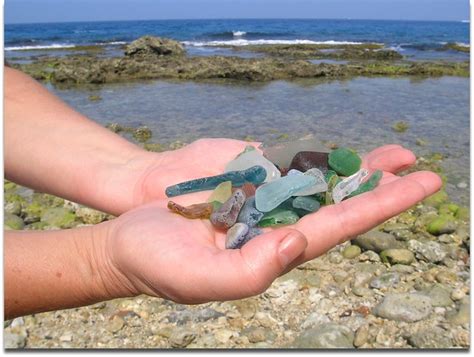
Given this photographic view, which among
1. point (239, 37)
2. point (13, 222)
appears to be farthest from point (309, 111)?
point (239, 37)

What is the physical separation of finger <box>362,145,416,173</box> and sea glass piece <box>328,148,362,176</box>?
78 mm

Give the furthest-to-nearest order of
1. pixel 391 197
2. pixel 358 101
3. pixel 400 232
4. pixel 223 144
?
pixel 358 101
pixel 400 232
pixel 223 144
pixel 391 197

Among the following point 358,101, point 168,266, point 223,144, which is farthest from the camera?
point 358,101

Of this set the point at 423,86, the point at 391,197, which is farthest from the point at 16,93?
the point at 423,86

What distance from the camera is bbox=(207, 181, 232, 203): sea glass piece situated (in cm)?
232

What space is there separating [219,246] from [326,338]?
1.53 m

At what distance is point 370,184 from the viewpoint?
2205 millimetres

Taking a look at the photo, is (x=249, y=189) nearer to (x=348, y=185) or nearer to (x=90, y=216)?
(x=348, y=185)

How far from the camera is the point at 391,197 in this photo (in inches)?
74.7

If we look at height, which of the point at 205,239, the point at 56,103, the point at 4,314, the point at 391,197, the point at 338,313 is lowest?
the point at 338,313

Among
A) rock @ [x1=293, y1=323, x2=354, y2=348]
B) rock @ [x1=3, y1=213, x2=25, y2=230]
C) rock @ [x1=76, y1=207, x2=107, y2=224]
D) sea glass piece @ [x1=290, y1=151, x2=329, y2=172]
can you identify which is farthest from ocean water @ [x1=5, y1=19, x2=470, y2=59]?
sea glass piece @ [x1=290, y1=151, x2=329, y2=172]

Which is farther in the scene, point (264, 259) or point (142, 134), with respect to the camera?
point (142, 134)

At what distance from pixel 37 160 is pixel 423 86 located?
11.0 meters

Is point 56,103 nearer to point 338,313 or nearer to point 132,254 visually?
point 132,254
